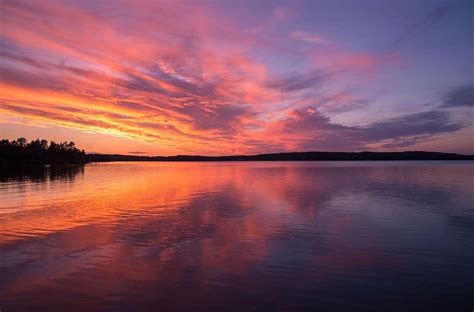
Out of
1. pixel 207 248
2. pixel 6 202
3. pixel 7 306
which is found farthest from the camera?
pixel 6 202

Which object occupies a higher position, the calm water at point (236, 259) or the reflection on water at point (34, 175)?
the reflection on water at point (34, 175)

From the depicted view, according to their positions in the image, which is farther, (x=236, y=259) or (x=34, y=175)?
(x=34, y=175)

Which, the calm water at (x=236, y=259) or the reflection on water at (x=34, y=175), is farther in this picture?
the reflection on water at (x=34, y=175)

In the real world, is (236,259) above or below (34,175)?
below

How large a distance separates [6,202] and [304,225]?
34.1 m

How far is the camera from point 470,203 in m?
39.6

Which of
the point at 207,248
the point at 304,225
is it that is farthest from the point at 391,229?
the point at 207,248

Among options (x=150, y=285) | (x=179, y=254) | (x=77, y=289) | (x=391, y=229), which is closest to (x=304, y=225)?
(x=391, y=229)

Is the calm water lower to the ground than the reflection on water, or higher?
lower

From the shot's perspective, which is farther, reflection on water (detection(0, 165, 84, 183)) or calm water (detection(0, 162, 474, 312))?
reflection on water (detection(0, 165, 84, 183))

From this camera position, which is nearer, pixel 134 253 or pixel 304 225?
pixel 134 253

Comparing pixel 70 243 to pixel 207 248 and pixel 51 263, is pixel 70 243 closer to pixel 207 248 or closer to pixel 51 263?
pixel 51 263

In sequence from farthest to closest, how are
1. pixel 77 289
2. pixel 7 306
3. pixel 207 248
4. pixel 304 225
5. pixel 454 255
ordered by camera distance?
pixel 304 225 → pixel 207 248 → pixel 454 255 → pixel 77 289 → pixel 7 306

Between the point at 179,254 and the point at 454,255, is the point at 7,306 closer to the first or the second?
the point at 179,254
